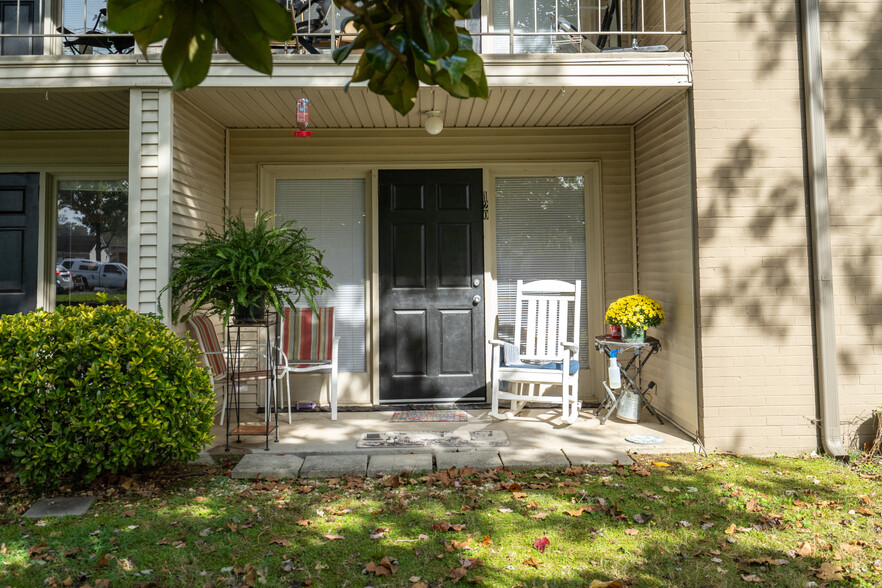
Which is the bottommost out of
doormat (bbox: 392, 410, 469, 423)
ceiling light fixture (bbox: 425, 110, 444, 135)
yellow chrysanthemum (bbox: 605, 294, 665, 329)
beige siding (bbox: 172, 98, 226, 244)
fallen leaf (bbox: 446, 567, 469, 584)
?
fallen leaf (bbox: 446, 567, 469, 584)

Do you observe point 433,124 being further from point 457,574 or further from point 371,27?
point 371,27

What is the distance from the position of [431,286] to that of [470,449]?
1811 mm

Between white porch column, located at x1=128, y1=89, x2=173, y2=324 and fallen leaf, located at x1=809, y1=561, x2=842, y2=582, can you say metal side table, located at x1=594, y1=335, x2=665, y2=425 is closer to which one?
fallen leaf, located at x1=809, y1=561, x2=842, y2=582

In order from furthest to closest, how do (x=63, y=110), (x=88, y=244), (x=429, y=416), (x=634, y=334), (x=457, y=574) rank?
(x=88, y=244) → (x=429, y=416) → (x=63, y=110) → (x=634, y=334) → (x=457, y=574)

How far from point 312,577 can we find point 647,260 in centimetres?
378

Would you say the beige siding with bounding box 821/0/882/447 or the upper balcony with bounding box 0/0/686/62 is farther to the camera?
the upper balcony with bounding box 0/0/686/62

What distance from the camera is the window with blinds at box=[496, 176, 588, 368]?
548 cm

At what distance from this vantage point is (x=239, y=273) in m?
3.92

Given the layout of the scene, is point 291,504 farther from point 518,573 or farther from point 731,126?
point 731,126

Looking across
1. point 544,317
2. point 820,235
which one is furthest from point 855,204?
point 544,317

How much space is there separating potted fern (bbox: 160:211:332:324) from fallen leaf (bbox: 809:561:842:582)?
3.20 m

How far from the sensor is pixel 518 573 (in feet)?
7.55

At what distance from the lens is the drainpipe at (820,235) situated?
12.8ft

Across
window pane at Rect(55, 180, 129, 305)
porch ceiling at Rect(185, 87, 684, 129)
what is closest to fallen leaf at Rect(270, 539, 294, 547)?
porch ceiling at Rect(185, 87, 684, 129)
